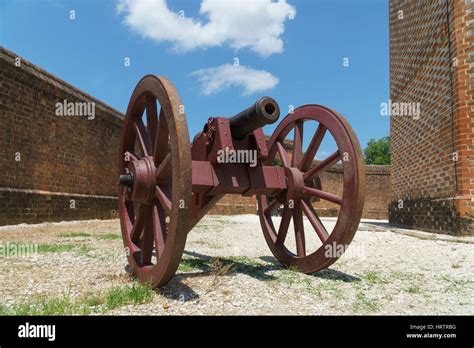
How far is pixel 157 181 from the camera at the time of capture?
3.32 m

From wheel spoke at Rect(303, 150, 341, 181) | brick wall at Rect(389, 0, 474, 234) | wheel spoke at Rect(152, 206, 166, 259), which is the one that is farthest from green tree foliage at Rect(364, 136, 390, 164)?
wheel spoke at Rect(152, 206, 166, 259)

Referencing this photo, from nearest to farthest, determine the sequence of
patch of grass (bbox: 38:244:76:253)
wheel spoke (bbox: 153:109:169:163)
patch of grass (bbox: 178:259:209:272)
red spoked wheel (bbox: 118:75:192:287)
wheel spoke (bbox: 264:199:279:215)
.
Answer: red spoked wheel (bbox: 118:75:192:287) → wheel spoke (bbox: 153:109:169:163) → patch of grass (bbox: 178:259:209:272) → wheel spoke (bbox: 264:199:279:215) → patch of grass (bbox: 38:244:76:253)

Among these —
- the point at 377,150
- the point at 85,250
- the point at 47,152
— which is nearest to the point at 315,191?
the point at 85,250

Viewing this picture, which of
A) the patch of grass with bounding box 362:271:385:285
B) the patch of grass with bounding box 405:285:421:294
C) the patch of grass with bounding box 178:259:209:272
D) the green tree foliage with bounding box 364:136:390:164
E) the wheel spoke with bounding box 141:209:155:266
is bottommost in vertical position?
the patch of grass with bounding box 405:285:421:294

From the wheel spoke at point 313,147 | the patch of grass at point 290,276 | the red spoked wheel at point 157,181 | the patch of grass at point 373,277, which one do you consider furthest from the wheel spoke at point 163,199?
the patch of grass at point 373,277

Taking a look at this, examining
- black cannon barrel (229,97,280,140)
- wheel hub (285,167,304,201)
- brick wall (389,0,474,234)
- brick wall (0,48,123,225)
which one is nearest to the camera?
black cannon barrel (229,97,280,140)

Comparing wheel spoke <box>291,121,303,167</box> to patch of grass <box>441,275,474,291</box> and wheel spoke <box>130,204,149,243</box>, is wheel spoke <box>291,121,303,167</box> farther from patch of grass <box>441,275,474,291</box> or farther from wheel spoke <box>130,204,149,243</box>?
patch of grass <box>441,275,474,291</box>

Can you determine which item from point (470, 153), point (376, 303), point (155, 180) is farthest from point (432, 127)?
point (155, 180)

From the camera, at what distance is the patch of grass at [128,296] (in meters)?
2.65

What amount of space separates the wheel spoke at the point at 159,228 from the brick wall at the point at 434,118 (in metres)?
6.28

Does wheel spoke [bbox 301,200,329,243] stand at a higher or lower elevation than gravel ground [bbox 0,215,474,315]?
higher

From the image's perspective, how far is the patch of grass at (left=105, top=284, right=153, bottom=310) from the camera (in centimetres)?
265
